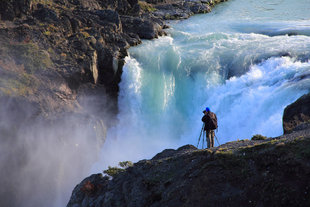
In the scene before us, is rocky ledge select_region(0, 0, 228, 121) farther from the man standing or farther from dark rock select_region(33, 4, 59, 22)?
the man standing

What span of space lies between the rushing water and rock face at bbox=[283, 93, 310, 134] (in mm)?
1649

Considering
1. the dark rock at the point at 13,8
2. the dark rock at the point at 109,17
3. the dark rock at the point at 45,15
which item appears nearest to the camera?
the dark rock at the point at 13,8

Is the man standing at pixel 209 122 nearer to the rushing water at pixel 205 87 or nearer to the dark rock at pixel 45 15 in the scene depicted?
the rushing water at pixel 205 87

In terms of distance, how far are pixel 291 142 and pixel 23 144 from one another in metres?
15.8

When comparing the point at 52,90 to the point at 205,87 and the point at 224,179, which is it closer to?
the point at 205,87

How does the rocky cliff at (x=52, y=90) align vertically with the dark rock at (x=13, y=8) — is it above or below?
below

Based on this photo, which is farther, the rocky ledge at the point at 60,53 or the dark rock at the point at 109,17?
the dark rock at the point at 109,17

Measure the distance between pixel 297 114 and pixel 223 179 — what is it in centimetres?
894

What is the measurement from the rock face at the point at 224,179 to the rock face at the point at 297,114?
570 cm

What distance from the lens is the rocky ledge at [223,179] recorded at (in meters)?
8.41

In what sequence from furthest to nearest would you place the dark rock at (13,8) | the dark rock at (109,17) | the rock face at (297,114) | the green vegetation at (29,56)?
1. the dark rock at (109,17)
2. the dark rock at (13,8)
3. the green vegetation at (29,56)
4. the rock face at (297,114)

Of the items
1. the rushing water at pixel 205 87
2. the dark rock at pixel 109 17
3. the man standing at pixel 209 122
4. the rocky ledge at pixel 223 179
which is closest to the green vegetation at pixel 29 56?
the rushing water at pixel 205 87

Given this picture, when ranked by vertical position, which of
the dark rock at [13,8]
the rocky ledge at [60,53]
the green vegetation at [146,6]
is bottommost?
the rocky ledge at [60,53]

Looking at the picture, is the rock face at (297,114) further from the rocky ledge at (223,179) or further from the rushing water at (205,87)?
the rocky ledge at (223,179)
